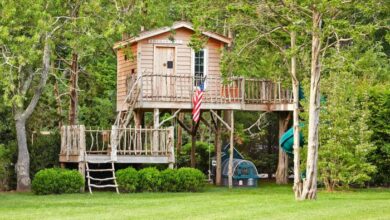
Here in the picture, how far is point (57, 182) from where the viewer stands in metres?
31.7

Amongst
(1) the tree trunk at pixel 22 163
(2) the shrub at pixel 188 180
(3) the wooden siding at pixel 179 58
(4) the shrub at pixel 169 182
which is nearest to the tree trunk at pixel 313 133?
(2) the shrub at pixel 188 180

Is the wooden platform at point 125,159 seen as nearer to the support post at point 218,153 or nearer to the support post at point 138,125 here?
the support post at point 138,125

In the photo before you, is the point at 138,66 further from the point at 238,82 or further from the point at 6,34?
the point at 6,34

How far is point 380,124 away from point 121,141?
9235 millimetres

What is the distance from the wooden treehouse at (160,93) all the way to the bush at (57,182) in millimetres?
1284

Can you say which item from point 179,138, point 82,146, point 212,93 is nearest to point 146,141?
point 82,146

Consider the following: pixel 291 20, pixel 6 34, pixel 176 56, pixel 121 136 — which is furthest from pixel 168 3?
pixel 291 20

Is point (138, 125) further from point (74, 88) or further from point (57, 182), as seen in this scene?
point (57, 182)

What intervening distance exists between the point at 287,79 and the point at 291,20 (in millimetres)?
6049

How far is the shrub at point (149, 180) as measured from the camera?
3269 cm

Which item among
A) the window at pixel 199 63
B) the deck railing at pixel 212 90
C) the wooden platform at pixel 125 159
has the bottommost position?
the wooden platform at pixel 125 159

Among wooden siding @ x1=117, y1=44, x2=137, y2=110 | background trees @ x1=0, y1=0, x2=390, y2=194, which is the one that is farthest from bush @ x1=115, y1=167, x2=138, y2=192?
wooden siding @ x1=117, y1=44, x2=137, y2=110

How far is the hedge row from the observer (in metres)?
32.6

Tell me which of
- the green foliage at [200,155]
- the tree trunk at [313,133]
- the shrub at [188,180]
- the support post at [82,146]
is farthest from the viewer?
the green foliage at [200,155]
